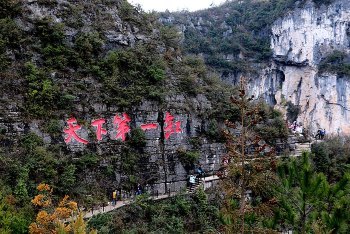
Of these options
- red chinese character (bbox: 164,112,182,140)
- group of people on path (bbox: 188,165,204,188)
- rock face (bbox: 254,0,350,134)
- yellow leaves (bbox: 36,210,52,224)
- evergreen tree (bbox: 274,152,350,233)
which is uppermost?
rock face (bbox: 254,0,350,134)

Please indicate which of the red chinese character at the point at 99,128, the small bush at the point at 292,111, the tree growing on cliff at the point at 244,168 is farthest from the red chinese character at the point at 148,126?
the small bush at the point at 292,111

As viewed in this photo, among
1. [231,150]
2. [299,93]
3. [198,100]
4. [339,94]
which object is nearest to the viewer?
[231,150]

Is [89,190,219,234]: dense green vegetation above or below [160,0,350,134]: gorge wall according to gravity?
below

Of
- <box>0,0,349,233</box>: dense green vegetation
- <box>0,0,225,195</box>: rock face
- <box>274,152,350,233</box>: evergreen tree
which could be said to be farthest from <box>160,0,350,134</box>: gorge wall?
<box>274,152,350,233</box>: evergreen tree

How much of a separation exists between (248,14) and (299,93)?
13.5 metres

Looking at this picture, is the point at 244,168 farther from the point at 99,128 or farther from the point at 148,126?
the point at 148,126

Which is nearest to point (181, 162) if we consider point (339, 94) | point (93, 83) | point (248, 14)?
point (93, 83)

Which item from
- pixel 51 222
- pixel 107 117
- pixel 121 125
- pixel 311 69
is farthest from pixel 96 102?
pixel 311 69

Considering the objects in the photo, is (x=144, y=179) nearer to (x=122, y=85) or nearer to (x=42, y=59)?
(x=122, y=85)

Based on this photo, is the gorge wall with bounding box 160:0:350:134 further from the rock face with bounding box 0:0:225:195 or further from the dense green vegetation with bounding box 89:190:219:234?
the dense green vegetation with bounding box 89:190:219:234

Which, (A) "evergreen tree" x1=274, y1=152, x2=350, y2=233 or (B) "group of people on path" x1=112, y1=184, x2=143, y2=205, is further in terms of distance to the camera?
(B) "group of people on path" x1=112, y1=184, x2=143, y2=205

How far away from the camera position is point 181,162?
17078mm

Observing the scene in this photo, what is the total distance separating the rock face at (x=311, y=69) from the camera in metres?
33.5

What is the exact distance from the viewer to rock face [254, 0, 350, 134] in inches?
1319
